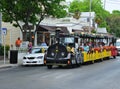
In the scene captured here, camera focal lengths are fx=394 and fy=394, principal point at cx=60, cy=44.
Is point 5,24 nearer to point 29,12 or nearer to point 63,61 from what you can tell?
point 29,12

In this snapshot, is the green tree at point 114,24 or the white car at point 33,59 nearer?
the white car at point 33,59

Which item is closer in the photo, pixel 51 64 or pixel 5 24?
pixel 51 64

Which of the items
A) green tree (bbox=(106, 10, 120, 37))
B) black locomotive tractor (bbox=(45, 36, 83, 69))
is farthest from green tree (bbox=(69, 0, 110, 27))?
black locomotive tractor (bbox=(45, 36, 83, 69))

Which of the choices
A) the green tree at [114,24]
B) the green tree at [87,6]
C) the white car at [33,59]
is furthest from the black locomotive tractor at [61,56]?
the green tree at [114,24]

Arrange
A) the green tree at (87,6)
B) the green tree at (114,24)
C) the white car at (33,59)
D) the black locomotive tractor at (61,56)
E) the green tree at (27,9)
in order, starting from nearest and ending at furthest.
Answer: the black locomotive tractor at (61,56), the white car at (33,59), the green tree at (27,9), the green tree at (87,6), the green tree at (114,24)

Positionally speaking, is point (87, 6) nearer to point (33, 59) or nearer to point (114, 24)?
point (114, 24)

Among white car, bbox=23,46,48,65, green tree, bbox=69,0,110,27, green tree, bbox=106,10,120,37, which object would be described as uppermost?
green tree, bbox=69,0,110,27

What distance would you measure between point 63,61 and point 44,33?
2598 centimetres

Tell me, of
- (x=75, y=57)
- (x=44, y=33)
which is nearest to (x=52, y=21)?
(x=44, y=33)

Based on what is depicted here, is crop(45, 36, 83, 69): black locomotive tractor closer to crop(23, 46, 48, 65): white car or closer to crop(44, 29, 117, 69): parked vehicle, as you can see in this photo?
crop(44, 29, 117, 69): parked vehicle

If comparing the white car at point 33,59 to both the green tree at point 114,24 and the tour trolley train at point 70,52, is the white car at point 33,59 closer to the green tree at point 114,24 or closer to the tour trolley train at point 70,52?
the tour trolley train at point 70,52

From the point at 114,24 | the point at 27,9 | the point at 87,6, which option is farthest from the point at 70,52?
the point at 87,6

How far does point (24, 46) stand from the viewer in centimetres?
3462

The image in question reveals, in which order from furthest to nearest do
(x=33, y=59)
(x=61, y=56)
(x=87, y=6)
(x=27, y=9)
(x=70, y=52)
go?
(x=87, y=6) < (x=27, y=9) < (x=33, y=59) < (x=70, y=52) < (x=61, y=56)
